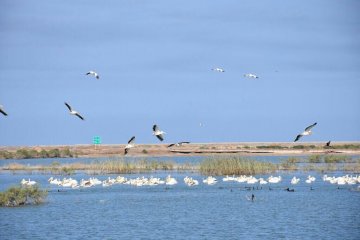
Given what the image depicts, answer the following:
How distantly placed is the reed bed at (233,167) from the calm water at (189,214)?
598 centimetres

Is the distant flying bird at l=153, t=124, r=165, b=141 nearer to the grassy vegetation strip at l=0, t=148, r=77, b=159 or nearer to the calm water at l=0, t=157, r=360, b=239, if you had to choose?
the calm water at l=0, t=157, r=360, b=239

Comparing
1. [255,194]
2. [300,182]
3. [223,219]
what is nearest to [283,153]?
[300,182]

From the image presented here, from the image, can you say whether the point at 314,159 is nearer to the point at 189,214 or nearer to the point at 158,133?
the point at 189,214

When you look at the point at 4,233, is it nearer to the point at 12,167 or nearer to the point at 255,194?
the point at 255,194

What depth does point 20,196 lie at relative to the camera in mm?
37219

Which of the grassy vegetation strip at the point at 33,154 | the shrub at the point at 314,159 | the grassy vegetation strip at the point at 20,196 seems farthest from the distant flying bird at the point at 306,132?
the grassy vegetation strip at the point at 33,154

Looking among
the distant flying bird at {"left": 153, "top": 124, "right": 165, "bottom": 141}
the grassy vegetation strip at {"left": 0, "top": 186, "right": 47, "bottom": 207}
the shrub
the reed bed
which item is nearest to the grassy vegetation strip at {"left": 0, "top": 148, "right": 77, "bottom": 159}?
the shrub

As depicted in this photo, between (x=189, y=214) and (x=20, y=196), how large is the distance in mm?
7794

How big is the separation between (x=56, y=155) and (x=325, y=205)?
65141mm

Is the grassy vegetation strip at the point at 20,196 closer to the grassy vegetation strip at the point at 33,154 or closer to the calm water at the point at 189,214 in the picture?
the calm water at the point at 189,214

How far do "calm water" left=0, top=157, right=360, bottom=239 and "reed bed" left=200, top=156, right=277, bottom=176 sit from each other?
19.6 ft

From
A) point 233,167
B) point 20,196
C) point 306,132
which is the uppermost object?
point 233,167

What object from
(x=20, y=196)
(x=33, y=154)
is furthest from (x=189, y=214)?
(x=33, y=154)

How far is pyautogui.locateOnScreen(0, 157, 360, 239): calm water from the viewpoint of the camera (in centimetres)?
2969
